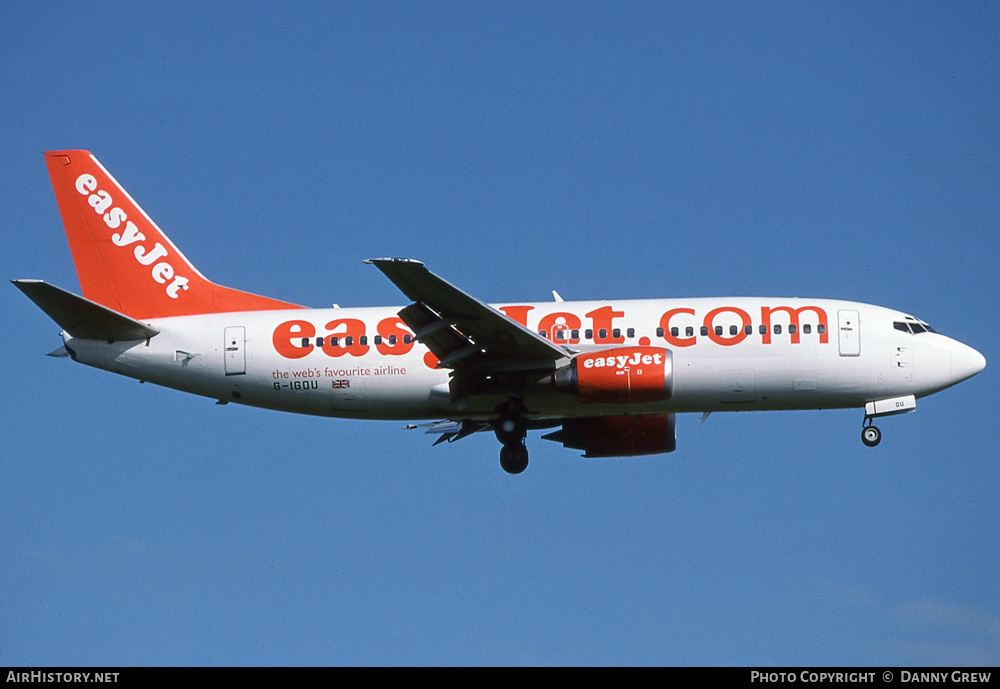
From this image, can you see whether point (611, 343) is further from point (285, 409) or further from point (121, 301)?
point (121, 301)

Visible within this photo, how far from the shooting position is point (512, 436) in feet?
132

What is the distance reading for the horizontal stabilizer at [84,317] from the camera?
3788cm

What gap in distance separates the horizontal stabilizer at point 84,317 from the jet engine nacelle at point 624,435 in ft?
45.9

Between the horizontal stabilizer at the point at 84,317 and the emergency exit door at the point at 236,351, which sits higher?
the horizontal stabilizer at the point at 84,317

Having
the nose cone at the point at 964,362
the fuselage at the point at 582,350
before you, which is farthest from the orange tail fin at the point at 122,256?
the nose cone at the point at 964,362

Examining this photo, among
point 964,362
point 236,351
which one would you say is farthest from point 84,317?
point 964,362

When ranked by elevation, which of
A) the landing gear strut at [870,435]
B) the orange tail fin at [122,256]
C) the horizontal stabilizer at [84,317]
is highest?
the orange tail fin at [122,256]

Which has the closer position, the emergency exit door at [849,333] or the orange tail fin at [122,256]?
the emergency exit door at [849,333]

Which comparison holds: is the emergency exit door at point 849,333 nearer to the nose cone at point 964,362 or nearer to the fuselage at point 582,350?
the fuselage at point 582,350

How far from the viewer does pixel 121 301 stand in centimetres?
4284

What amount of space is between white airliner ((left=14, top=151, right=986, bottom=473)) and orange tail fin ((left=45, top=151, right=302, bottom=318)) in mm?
209

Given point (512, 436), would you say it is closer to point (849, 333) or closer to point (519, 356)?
point (519, 356)
